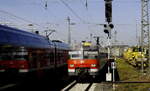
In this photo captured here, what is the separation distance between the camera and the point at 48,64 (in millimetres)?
23328

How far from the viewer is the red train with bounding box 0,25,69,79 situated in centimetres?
1362

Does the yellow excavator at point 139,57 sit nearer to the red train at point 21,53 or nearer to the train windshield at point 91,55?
the train windshield at point 91,55

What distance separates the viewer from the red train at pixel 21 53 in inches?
536

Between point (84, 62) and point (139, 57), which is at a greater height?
point (84, 62)

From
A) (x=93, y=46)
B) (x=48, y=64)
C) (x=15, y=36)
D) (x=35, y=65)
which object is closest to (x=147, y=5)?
(x=93, y=46)

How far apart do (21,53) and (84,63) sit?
27.8 ft

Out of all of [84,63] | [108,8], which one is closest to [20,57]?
[108,8]

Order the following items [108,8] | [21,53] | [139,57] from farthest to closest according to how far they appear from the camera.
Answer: [139,57] → [108,8] → [21,53]

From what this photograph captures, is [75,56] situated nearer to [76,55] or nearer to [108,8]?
[76,55]

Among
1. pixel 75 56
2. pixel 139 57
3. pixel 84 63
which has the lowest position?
pixel 139 57

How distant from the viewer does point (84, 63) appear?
23484 millimetres

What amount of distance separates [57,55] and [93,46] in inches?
195

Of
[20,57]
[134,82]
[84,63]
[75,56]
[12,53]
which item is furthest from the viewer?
[75,56]

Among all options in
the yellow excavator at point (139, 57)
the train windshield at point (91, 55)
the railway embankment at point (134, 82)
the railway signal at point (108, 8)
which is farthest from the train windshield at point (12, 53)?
the yellow excavator at point (139, 57)
